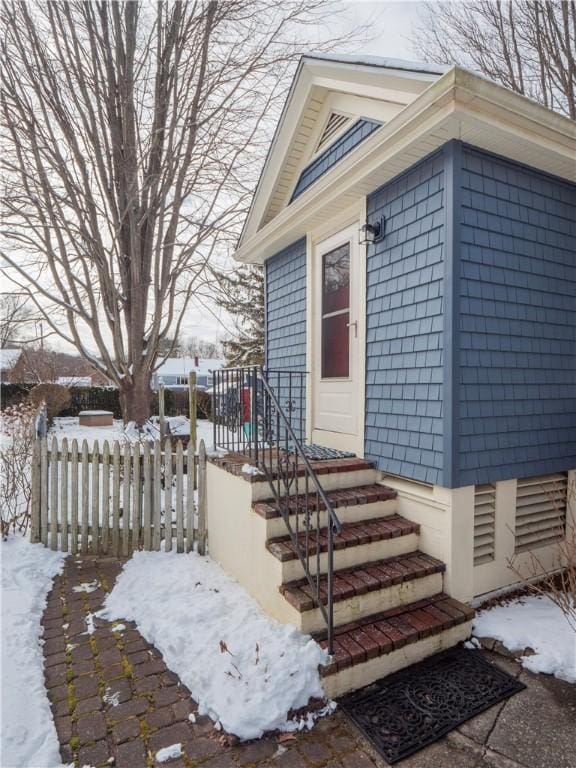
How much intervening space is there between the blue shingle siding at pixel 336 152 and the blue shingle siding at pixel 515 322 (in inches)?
50.0

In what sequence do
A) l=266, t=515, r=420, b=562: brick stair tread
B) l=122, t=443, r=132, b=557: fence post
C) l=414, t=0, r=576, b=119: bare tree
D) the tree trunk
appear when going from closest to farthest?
1. l=266, t=515, r=420, b=562: brick stair tread
2. l=122, t=443, r=132, b=557: fence post
3. l=414, t=0, r=576, b=119: bare tree
4. the tree trunk

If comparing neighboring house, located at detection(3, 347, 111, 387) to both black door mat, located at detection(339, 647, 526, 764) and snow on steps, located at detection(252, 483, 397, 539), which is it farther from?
black door mat, located at detection(339, 647, 526, 764)

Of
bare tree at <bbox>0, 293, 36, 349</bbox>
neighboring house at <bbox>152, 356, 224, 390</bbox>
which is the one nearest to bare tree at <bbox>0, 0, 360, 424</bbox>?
bare tree at <bbox>0, 293, 36, 349</bbox>

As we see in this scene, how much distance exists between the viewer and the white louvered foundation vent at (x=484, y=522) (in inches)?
127

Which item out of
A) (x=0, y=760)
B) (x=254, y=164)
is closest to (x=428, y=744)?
(x=0, y=760)

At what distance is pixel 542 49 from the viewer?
6.69 m

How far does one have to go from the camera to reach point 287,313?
18.0 ft

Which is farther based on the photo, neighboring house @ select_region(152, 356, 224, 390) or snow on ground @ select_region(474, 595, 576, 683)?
neighboring house @ select_region(152, 356, 224, 390)

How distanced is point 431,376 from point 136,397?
503cm

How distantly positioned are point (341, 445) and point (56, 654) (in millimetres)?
2873

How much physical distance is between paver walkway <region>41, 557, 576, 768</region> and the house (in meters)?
0.42

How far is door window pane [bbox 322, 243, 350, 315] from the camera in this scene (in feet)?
14.2

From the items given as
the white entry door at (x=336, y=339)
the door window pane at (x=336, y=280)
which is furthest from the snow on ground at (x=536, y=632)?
the door window pane at (x=336, y=280)

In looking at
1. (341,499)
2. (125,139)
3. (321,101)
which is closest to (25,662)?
(341,499)
